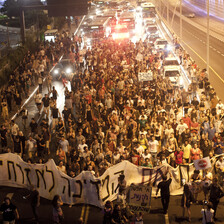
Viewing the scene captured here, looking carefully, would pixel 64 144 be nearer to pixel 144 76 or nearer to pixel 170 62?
pixel 144 76

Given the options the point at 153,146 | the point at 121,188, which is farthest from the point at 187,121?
the point at 121,188

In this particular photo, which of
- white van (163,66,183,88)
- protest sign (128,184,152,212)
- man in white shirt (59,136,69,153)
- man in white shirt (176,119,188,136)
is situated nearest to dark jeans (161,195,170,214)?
protest sign (128,184,152,212)

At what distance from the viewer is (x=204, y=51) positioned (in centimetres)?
5153

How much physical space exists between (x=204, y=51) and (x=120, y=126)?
32.3 meters

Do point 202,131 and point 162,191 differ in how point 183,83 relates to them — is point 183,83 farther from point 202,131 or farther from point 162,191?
point 162,191

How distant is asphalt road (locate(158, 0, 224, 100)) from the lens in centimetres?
3622

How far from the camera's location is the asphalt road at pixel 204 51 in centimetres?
3622

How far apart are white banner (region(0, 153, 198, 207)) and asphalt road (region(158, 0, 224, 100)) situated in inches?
590

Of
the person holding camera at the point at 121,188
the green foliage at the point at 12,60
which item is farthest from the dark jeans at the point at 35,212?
the green foliage at the point at 12,60

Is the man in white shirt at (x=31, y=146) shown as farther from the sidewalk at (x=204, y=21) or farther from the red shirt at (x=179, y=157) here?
the sidewalk at (x=204, y=21)

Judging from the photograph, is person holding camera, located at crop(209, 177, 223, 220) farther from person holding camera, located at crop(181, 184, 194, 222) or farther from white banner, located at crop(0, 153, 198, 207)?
white banner, located at crop(0, 153, 198, 207)

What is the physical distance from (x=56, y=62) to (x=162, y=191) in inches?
1084

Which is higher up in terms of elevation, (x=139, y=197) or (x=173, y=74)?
(x=139, y=197)

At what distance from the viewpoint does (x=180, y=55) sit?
38.4m
